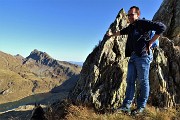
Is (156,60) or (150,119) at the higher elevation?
(156,60)

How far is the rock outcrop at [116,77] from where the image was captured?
13.2 m

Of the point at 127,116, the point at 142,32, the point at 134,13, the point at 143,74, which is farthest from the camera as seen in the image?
the point at 134,13

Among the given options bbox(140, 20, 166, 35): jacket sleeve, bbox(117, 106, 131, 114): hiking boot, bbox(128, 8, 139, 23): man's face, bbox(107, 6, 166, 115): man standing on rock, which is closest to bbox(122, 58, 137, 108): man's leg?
bbox(107, 6, 166, 115): man standing on rock

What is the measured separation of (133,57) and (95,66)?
151 inches

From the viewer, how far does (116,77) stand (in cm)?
1365

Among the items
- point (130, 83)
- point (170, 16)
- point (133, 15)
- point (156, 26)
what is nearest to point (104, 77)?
point (130, 83)

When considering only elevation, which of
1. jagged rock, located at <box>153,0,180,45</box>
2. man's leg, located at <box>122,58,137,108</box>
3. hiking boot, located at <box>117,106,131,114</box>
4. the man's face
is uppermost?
jagged rock, located at <box>153,0,180,45</box>

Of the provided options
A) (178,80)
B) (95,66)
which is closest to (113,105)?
(95,66)

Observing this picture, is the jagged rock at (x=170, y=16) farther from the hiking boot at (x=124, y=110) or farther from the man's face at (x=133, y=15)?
the hiking boot at (x=124, y=110)

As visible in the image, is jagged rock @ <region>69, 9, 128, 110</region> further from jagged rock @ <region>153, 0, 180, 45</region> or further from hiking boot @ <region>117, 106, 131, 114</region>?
jagged rock @ <region>153, 0, 180, 45</region>

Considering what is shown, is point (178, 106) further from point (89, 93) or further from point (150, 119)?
point (89, 93)

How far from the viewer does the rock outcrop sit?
1322 centimetres

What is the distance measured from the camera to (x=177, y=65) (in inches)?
564

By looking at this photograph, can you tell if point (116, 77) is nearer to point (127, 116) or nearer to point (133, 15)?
point (127, 116)
